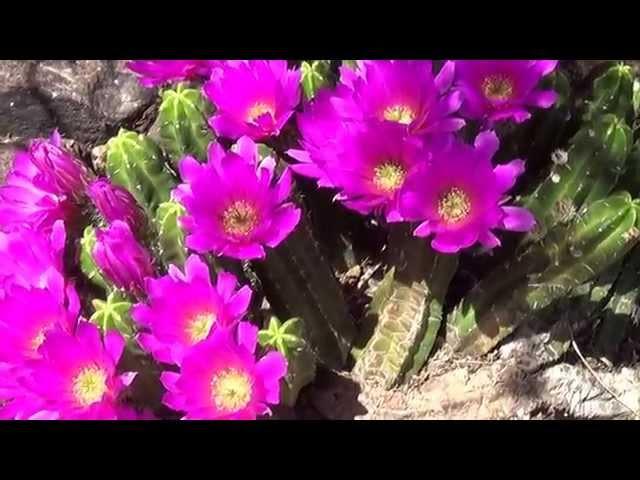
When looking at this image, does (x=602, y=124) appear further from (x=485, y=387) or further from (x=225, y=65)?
(x=225, y=65)

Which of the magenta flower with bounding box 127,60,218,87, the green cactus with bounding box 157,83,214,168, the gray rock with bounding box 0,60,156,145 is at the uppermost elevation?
the magenta flower with bounding box 127,60,218,87

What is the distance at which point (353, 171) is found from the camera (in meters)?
1.78

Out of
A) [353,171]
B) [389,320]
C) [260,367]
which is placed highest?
[353,171]

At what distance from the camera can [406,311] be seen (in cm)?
195

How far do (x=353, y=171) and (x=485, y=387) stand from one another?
0.58m

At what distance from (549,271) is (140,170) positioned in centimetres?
85

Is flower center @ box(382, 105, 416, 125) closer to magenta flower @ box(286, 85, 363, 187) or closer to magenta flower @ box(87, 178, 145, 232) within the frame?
magenta flower @ box(286, 85, 363, 187)

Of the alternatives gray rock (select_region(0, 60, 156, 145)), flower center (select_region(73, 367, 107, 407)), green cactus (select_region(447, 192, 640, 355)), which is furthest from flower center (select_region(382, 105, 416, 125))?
gray rock (select_region(0, 60, 156, 145))

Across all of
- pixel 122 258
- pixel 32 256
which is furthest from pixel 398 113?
pixel 32 256

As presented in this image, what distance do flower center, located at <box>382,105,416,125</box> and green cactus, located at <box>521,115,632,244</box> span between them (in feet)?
1.04

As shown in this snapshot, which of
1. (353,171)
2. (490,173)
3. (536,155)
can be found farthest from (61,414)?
(536,155)

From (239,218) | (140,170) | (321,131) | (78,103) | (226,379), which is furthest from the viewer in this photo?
(78,103)

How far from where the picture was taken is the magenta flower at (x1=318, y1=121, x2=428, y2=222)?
177 centimetres

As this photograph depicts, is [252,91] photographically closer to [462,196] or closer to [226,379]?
[462,196]
